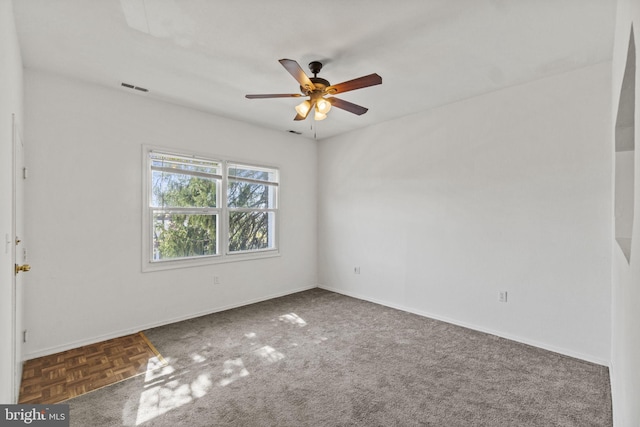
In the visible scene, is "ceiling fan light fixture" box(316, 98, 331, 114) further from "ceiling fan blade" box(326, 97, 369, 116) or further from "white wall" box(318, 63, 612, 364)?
"white wall" box(318, 63, 612, 364)

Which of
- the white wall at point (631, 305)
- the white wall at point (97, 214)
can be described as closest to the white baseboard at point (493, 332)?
the white wall at point (631, 305)

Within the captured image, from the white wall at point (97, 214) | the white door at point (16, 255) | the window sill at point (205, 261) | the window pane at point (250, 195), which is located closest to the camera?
the white door at point (16, 255)

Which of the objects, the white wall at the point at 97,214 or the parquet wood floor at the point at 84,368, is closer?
the parquet wood floor at the point at 84,368

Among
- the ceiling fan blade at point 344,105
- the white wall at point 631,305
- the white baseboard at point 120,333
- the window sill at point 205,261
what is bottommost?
the white baseboard at point 120,333

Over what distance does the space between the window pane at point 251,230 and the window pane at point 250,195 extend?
133mm

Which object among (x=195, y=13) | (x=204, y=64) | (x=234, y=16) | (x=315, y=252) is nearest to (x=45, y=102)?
(x=204, y=64)

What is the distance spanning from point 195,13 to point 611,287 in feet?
13.2

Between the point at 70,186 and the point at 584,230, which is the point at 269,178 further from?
the point at 584,230

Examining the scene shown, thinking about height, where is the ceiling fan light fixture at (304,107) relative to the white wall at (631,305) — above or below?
above

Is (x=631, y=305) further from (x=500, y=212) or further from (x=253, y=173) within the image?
(x=253, y=173)

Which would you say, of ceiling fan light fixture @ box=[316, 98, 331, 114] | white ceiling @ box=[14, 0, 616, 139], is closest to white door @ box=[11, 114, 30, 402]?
white ceiling @ box=[14, 0, 616, 139]

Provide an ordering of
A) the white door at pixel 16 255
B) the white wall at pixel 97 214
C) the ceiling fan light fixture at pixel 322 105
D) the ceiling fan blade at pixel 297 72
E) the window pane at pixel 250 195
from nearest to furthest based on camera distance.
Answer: the white door at pixel 16 255
the ceiling fan blade at pixel 297 72
the ceiling fan light fixture at pixel 322 105
the white wall at pixel 97 214
the window pane at pixel 250 195

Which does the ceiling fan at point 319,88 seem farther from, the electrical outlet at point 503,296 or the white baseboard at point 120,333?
the white baseboard at point 120,333

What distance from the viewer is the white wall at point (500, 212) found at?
2807 mm
